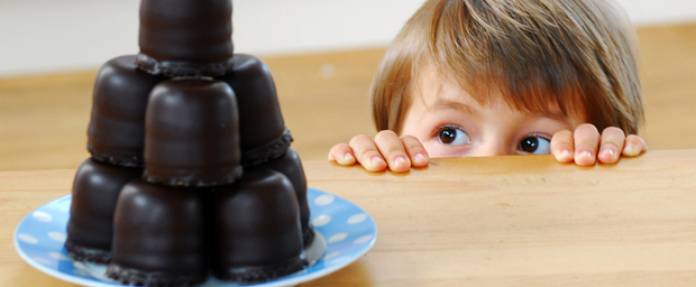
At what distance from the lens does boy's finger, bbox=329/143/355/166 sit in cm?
107

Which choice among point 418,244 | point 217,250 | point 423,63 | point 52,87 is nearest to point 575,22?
point 423,63

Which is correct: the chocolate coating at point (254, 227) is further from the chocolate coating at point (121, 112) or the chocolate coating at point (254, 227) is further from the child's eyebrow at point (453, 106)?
the child's eyebrow at point (453, 106)

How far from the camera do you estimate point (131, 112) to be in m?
0.74

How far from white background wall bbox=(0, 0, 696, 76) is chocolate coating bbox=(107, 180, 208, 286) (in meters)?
2.98

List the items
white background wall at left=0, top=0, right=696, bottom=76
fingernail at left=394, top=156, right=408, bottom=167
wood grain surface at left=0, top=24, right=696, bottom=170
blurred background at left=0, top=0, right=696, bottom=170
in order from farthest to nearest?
white background wall at left=0, top=0, right=696, bottom=76
blurred background at left=0, top=0, right=696, bottom=170
wood grain surface at left=0, top=24, right=696, bottom=170
fingernail at left=394, top=156, right=408, bottom=167

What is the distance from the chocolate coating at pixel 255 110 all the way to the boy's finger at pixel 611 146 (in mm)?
401

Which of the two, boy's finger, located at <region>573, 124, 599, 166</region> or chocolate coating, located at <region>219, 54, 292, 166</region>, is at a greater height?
chocolate coating, located at <region>219, 54, 292, 166</region>

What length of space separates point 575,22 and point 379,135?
0.37 meters

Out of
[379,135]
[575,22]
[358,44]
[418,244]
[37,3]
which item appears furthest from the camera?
[358,44]

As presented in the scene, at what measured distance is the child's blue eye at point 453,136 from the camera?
1373mm

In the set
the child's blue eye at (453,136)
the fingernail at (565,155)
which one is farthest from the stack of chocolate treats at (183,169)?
the child's blue eye at (453,136)

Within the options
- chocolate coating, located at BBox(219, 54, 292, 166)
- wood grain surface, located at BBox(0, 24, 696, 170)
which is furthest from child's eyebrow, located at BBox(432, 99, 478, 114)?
wood grain surface, located at BBox(0, 24, 696, 170)

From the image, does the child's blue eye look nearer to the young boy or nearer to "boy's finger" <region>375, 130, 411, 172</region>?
the young boy

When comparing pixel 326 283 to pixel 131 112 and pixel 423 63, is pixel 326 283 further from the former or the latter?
pixel 423 63
